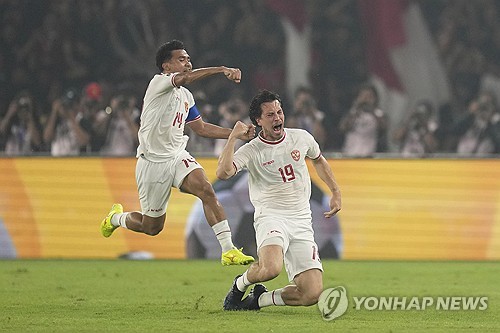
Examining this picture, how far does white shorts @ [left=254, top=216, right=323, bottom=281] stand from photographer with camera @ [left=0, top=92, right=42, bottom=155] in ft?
25.6

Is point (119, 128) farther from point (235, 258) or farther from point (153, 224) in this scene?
point (235, 258)

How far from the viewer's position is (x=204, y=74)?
9.30 m

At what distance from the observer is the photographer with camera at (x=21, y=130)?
16.8 metres

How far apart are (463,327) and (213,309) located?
2.35 meters

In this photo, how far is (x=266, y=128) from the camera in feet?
31.4

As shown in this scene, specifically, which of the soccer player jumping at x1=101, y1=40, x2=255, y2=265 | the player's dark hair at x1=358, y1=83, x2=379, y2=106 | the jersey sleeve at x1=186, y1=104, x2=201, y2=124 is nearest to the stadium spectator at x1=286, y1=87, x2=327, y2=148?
the player's dark hair at x1=358, y1=83, x2=379, y2=106

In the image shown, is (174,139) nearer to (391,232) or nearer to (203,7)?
(391,232)

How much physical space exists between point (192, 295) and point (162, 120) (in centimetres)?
A: 185

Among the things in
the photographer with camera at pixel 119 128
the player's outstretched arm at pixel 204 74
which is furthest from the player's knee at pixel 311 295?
the photographer with camera at pixel 119 128

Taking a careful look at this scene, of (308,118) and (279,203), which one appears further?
(308,118)

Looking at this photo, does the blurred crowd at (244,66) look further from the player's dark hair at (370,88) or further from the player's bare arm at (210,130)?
the player's bare arm at (210,130)

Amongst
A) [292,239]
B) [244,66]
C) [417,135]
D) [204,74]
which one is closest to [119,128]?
[244,66]

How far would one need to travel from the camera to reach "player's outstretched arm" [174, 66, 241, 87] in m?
8.95

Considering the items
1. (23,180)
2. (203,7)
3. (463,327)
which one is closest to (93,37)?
(203,7)
